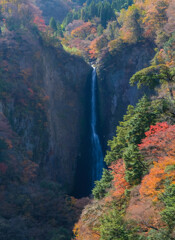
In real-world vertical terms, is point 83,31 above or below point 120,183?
above

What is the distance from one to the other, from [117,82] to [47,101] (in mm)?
13805

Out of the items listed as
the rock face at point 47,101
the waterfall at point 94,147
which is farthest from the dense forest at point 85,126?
the waterfall at point 94,147

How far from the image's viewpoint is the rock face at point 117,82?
37.7 metres

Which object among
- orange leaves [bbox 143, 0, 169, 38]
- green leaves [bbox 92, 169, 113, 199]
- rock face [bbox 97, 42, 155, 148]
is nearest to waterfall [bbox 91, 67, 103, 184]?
rock face [bbox 97, 42, 155, 148]

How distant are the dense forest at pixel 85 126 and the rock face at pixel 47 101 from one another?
0.14m

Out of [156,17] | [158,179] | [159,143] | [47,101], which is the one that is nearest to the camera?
[158,179]

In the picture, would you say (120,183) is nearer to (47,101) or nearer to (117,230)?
(117,230)

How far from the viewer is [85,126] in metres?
37.9

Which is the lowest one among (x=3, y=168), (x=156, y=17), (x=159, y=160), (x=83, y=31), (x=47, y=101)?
(x=3, y=168)

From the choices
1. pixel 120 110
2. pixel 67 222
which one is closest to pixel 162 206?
pixel 67 222

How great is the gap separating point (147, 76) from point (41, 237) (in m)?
13.3

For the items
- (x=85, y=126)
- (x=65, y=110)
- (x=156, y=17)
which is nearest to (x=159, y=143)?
(x=65, y=110)

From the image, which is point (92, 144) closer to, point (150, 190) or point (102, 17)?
point (150, 190)

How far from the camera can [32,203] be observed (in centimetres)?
1856
